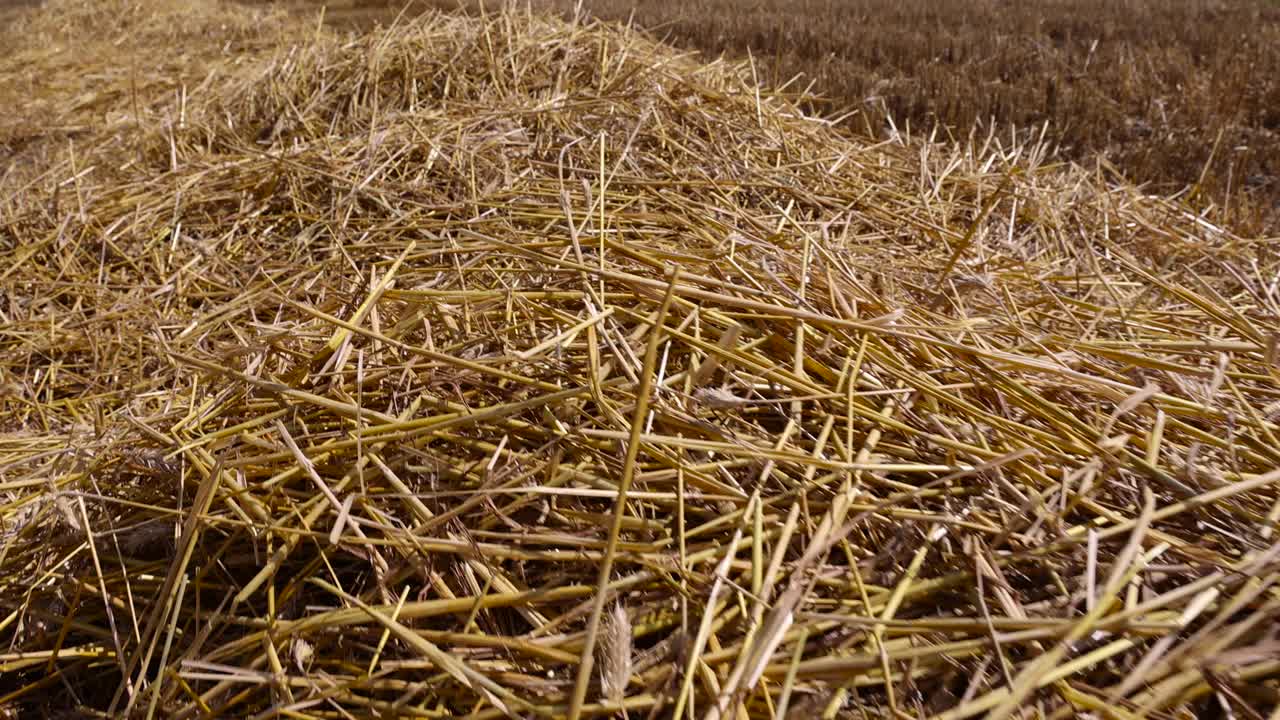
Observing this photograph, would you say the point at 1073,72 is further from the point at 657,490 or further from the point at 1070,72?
the point at 657,490

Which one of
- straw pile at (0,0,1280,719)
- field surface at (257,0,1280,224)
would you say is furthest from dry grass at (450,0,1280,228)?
straw pile at (0,0,1280,719)

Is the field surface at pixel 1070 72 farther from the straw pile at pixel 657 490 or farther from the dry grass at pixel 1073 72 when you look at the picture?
the straw pile at pixel 657 490

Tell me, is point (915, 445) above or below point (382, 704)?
above

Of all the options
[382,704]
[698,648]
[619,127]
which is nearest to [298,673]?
[382,704]

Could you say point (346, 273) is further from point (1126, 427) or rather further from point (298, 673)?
point (1126, 427)

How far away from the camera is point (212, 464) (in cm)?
107

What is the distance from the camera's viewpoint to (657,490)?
3.30 ft

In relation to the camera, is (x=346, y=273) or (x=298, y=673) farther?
(x=346, y=273)

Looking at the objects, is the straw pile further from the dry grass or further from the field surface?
the field surface

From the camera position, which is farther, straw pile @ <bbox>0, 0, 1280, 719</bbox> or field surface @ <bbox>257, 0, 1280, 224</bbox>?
field surface @ <bbox>257, 0, 1280, 224</bbox>

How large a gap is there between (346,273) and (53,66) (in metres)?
5.88

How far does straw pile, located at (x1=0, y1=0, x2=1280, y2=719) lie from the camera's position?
0.81 meters

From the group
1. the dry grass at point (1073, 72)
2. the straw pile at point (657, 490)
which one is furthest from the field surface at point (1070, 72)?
the straw pile at point (657, 490)

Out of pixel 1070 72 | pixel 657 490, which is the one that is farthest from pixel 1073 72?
pixel 657 490
